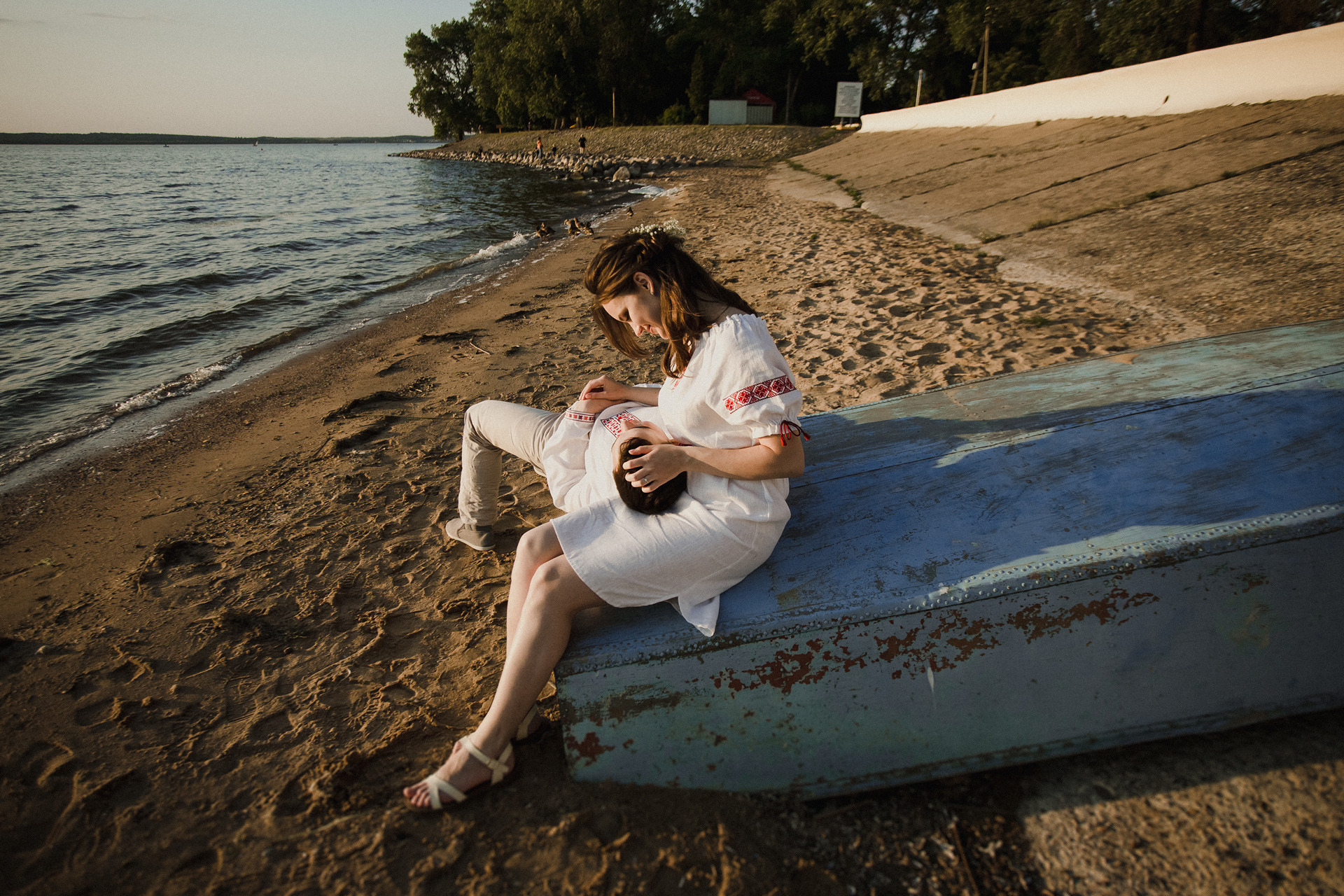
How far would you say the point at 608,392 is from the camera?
2.45 m

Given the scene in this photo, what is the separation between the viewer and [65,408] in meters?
5.90

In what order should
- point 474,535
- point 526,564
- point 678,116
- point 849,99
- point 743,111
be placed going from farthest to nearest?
point 678,116, point 743,111, point 849,99, point 474,535, point 526,564

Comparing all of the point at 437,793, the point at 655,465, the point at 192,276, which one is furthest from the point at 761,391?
the point at 192,276

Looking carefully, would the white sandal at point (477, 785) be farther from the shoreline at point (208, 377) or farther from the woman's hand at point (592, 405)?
the shoreline at point (208, 377)

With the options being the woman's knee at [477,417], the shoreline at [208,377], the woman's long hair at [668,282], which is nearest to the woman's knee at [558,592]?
the woman's long hair at [668,282]

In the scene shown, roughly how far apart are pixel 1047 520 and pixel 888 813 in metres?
0.95

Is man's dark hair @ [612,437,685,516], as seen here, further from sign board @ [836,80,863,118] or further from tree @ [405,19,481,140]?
tree @ [405,19,481,140]

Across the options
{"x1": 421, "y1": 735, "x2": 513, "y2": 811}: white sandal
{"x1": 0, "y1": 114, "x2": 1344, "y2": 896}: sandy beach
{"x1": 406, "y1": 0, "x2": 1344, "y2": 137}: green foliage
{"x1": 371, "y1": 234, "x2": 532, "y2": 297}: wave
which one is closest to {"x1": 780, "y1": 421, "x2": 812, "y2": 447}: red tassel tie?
{"x1": 0, "y1": 114, "x2": 1344, "y2": 896}: sandy beach

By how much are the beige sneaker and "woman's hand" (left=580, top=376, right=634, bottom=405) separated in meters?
1.05

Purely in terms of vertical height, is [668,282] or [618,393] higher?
[668,282]

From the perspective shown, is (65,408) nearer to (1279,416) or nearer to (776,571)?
(776,571)

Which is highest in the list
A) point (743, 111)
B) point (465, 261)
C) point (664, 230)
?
point (743, 111)

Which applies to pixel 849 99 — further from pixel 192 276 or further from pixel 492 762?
pixel 492 762

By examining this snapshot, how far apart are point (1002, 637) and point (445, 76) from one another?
87.6 m
